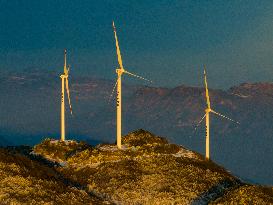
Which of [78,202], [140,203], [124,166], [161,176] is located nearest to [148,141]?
[124,166]

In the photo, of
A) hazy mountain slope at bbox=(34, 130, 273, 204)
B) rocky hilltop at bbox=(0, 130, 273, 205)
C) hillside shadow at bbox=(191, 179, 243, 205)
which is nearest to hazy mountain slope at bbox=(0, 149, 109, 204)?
rocky hilltop at bbox=(0, 130, 273, 205)

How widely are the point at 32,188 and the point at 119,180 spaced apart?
21.3 metres

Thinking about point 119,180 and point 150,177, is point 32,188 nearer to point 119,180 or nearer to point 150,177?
point 119,180

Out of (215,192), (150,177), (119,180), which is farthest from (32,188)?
(215,192)

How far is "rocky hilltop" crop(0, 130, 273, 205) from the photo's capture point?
251 ft

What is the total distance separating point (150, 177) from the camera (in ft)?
310

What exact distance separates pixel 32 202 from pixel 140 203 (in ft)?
61.7

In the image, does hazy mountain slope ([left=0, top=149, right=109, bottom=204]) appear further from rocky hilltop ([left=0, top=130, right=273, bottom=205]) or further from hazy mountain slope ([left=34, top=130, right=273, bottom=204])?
hazy mountain slope ([left=34, top=130, right=273, bottom=204])

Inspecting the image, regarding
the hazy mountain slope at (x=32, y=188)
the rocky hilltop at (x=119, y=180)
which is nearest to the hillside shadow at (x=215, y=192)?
the rocky hilltop at (x=119, y=180)

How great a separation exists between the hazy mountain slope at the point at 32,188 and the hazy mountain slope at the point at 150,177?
7.69 meters

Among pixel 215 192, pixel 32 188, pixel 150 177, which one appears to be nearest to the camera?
pixel 32 188

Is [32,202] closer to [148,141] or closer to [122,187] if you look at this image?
[122,187]

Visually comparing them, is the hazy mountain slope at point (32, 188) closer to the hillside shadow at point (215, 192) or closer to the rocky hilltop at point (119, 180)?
the rocky hilltop at point (119, 180)

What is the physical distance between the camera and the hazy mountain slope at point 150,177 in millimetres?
83125
